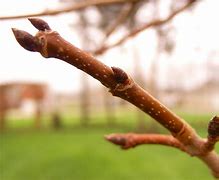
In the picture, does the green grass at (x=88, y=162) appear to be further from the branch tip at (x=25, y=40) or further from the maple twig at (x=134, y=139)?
the branch tip at (x=25, y=40)

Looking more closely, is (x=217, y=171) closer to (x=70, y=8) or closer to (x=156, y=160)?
(x=70, y=8)

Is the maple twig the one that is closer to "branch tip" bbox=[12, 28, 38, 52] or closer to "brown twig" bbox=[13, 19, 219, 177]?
"brown twig" bbox=[13, 19, 219, 177]

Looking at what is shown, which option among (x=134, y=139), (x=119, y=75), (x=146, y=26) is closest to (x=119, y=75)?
(x=119, y=75)

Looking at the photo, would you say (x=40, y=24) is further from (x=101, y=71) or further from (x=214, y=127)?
(x=214, y=127)

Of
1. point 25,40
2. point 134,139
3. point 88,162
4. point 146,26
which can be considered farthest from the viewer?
point 88,162

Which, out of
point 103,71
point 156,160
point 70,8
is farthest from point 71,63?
point 156,160

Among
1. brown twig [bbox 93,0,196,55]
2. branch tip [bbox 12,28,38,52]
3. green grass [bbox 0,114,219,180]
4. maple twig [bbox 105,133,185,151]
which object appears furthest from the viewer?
green grass [bbox 0,114,219,180]

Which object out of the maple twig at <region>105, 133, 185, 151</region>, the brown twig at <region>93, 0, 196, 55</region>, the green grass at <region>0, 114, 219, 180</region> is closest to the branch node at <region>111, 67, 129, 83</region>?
the maple twig at <region>105, 133, 185, 151</region>

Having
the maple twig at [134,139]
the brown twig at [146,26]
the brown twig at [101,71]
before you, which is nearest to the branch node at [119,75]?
the brown twig at [101,71]

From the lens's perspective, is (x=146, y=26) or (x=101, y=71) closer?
(x=101, y=71)
